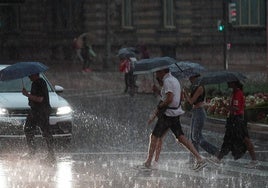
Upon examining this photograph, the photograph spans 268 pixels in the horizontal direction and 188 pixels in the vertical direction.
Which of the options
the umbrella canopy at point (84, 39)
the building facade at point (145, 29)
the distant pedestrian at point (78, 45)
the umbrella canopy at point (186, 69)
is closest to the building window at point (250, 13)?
the building facade at point (145, 29)

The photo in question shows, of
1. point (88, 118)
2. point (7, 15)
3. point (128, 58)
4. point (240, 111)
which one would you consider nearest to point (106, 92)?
point (128, 58)

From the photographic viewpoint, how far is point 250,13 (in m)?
55.5

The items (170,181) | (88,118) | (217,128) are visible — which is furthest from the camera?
(88,118)

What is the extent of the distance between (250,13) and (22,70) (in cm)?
4029

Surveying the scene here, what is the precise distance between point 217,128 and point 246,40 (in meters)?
33.8

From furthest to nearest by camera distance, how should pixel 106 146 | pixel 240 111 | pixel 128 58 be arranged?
pixel 128 58 → pixel 106 146 → pixel 240 111

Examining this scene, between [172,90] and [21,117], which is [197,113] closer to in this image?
[172,90]

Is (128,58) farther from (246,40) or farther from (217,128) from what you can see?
(246,40)

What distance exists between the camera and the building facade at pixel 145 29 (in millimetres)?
54219

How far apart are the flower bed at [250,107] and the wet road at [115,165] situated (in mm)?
917

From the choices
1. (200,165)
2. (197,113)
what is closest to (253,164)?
(200,165)

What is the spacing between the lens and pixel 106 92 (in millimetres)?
34594

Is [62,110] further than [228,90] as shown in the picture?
No

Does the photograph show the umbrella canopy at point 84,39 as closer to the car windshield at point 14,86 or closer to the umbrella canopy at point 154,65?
the car windshield at point 14,86
